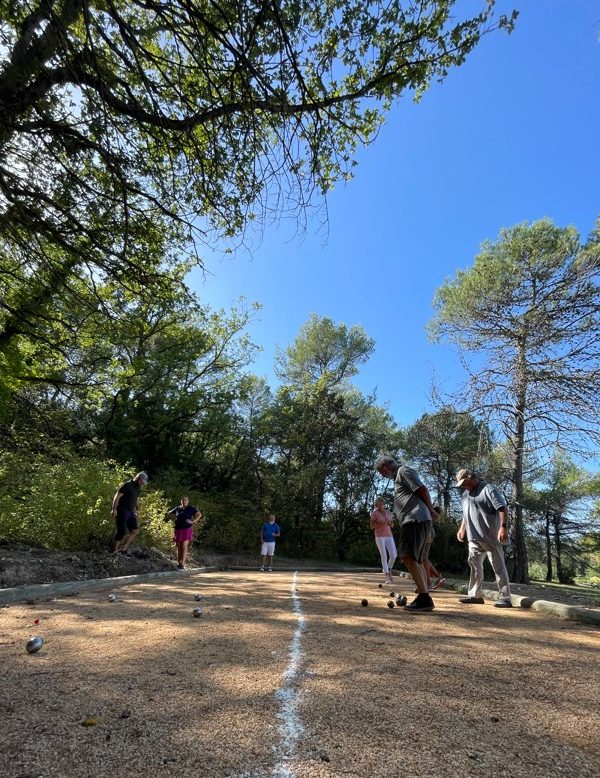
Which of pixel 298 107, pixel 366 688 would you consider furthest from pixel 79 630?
pixel 298 107

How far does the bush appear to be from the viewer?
919cm

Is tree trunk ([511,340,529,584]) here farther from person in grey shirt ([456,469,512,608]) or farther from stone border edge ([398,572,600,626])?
person in grey shirt ([456,469,512,608])

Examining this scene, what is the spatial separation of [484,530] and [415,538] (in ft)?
5.29

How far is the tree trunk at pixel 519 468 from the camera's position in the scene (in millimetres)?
14906

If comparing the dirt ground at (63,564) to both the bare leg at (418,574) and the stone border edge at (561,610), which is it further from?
the stone border edge at (561,610)

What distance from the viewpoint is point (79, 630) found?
4164 millimetres

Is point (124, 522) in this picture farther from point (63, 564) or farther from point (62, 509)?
point (63, 564)

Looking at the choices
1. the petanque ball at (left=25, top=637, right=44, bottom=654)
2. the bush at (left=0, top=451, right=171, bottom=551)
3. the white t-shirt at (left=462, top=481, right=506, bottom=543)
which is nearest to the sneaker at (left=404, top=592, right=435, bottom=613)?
the white t-shirt at (left=462, top=481, right=506, bottom=543)

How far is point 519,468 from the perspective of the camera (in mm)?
15508

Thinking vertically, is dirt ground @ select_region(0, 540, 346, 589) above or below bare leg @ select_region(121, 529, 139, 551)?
below

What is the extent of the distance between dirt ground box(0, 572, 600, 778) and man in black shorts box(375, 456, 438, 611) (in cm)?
89

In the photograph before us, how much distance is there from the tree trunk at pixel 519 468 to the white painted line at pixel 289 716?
44.6 feet

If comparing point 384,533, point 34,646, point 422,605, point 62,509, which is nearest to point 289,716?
point 34,646

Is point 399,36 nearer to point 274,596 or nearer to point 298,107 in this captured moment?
point 298,107
